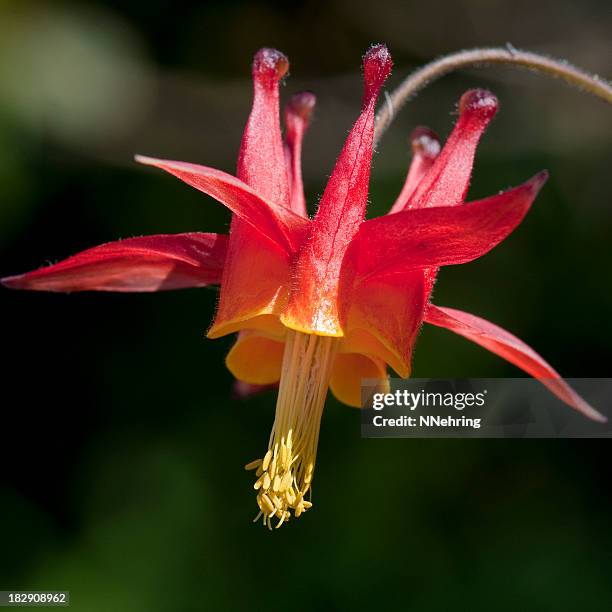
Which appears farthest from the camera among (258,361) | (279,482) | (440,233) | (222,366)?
(222,366)

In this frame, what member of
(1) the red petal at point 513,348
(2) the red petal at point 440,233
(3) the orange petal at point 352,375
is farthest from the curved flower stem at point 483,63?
(3) the orange petal at point 352,375

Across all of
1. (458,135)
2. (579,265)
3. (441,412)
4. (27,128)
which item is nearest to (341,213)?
(458,135)

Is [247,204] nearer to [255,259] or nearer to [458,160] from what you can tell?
[255,259]

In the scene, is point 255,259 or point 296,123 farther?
point 296,123

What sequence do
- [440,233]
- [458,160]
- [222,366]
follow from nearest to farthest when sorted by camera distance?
[440,233], [458,160], [222,366]

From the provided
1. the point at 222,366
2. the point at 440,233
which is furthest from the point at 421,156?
the point at 222,366

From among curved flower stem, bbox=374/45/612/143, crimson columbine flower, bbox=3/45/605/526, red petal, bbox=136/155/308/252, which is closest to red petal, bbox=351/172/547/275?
crimson columbine flower, bbox=3/45/605/526

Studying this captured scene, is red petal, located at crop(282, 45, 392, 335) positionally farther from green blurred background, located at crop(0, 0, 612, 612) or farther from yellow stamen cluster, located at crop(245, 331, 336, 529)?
green blurred background, located at crop(0, 0, 612, 612)
